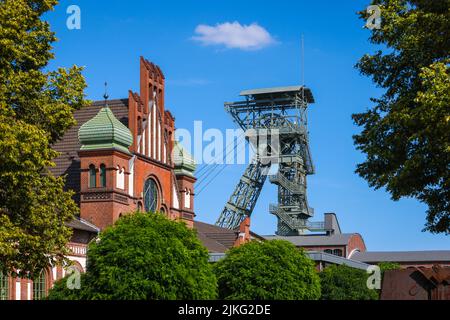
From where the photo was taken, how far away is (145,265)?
115 feet

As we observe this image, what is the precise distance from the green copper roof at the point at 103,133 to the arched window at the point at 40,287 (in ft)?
32.1

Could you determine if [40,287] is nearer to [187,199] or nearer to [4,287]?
[4,287]

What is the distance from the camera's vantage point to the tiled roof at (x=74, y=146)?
5638 centimetres

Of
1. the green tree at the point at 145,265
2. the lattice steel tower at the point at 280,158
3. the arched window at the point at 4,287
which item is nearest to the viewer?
the green tree at the point at 145,265

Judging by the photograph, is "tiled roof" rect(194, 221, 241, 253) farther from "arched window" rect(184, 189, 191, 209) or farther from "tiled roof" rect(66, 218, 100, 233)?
"tiled roof" rect(66, 218, 100, 233)

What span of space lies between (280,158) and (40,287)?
205 ft

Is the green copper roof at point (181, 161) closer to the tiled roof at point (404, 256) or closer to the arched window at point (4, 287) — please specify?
the arched window at point (4, 287)

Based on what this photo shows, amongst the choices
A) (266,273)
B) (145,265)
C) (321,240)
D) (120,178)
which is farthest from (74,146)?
A: (321,240)

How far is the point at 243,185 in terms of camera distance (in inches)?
4220

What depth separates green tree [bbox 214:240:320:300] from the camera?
43.8 metres

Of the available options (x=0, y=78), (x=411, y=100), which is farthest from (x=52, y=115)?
(x=411, y=100)

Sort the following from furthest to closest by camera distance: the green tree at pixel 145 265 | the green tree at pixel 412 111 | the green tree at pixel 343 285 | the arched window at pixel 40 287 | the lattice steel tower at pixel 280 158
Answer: the lattice steel tower at pixel 280 158
the green tree at pixel 343 285
the arched window at pixel 40 287
the green tree at pixel 145 265
the green tree at pixel 412 111

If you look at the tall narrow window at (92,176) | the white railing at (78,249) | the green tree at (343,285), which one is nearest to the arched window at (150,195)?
the tall narrow window at (92,176)
